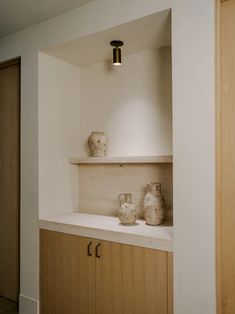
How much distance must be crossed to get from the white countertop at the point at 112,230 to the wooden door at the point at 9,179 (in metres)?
0.48

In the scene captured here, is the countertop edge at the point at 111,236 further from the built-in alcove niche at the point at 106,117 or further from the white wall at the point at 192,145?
the built-in alcove niche at the point at 106,117

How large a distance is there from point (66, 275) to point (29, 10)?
2073 millimetres

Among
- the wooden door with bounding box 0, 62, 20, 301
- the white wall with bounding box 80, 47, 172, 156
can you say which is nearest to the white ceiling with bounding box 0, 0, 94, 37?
the wooden door with bounding box 0, 62, 20, 301

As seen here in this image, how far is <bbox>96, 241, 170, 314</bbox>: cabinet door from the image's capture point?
5.79ft

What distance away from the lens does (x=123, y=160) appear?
91.2 inches

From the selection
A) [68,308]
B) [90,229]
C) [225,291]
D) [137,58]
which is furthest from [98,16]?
[68,308]

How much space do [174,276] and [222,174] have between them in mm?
682

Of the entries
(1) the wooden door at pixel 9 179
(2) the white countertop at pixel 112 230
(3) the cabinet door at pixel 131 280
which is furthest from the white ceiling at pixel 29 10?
(3) the cabinet door at pixel 131 280

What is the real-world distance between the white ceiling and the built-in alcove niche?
0.25m

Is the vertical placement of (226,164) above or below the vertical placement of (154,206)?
above

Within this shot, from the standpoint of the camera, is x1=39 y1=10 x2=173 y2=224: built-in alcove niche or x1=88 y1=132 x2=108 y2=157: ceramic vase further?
x1=88 y1=132 x2=108 y2=157: ceramic vase

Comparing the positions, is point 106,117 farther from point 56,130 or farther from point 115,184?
point 115,184

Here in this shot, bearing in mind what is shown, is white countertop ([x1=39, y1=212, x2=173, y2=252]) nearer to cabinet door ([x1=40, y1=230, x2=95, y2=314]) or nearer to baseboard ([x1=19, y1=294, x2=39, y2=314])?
cabinet door ([x1=40, y1=230, x2=95, y2=314])

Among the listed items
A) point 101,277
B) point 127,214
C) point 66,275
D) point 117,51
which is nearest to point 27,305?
point 66,275
